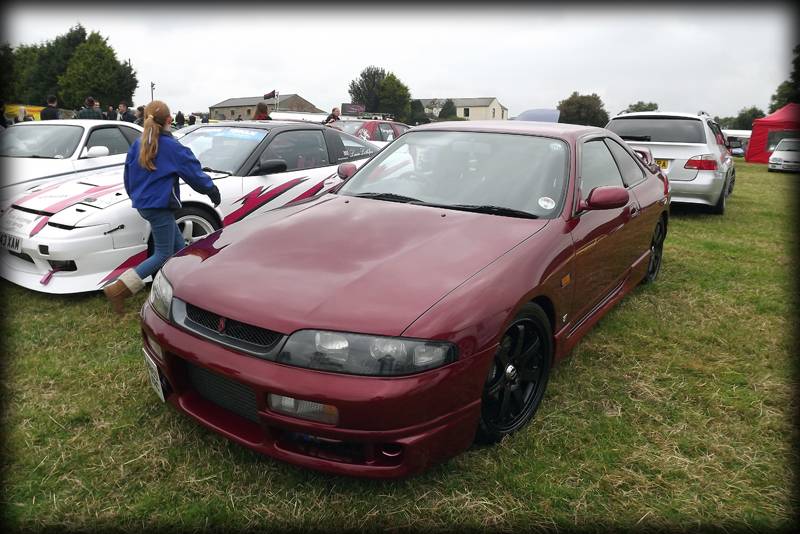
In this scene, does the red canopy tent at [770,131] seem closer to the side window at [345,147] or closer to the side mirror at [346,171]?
the side window at [345,147]

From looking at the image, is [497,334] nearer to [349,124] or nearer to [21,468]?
[21,468]

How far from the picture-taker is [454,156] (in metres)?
3.18

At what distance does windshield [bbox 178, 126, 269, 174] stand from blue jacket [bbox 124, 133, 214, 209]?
1041 millimetres

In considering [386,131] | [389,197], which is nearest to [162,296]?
[389,197]

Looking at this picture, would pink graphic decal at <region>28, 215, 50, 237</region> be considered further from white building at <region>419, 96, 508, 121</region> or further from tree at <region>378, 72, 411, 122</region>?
white building at <region>419, 96, 508, 121</region>

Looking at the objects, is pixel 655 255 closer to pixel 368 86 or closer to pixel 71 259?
pixel 71 259

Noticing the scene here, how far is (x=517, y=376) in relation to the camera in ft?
8.11

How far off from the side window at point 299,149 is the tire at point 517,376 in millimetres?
3467

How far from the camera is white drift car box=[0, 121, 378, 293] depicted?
4.05 m

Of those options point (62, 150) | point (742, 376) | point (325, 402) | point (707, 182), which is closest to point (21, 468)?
point (325, 402)

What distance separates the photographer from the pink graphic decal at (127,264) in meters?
4.14

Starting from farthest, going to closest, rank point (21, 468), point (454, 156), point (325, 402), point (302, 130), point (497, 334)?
point (302, 130) < point (454, 156) < point (21, 468) < point (497, 334) < point (325, 402)

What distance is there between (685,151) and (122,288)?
24.2ft

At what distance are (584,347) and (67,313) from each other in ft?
12.1
